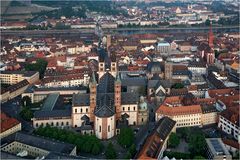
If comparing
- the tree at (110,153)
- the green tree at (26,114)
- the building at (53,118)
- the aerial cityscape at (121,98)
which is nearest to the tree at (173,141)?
the aerial cityscape at (121,98)

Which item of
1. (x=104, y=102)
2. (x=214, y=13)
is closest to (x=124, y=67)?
(x=104, y=102)

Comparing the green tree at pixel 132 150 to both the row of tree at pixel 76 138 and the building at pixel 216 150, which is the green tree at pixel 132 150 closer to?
the row of tree at pixel 76 138

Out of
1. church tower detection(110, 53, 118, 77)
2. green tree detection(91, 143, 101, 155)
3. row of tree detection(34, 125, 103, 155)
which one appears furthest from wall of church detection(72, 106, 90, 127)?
church tower detection(110, 53, 118, 77)

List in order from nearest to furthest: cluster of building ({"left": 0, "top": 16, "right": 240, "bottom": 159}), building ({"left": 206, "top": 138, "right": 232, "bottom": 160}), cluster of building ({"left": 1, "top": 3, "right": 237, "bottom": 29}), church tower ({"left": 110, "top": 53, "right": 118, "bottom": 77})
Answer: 1. building ({"left": 206, "top": 138, "right": 232, "bottom": 160})
2. cluster of building ({"left": 0, "top": 16, "right": 240, "bottom": 159})
3. church tower ({"left": 110, "top": 53, "right": 118, "bottom": 77})
4. cluster of building ({"left": 1, "top": 3, "right": 237, "bottom": 29})

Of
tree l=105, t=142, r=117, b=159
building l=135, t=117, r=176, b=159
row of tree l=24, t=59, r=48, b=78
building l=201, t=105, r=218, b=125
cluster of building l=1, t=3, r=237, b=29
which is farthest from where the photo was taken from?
cluster of building l=1, t=3, r=237, b=29

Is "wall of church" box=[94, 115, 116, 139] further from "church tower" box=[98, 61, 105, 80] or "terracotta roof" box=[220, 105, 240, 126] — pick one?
"church tower" box=[98, 61, 105, 80]

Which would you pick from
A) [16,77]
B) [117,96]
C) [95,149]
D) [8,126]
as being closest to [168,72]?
[117,96]

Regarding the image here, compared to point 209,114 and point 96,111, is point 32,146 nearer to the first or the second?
point 96,111
